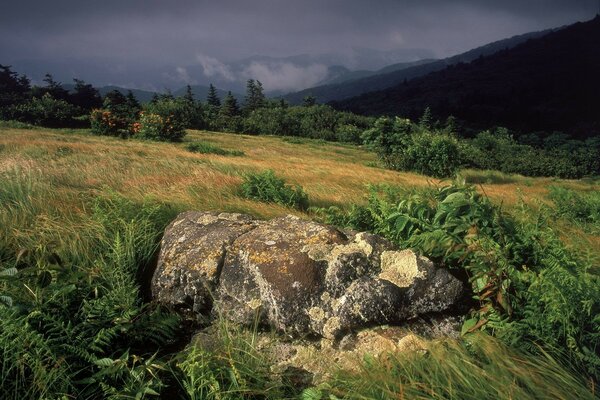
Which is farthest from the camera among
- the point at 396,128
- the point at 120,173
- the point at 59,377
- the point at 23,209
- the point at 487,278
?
the point at 396,128

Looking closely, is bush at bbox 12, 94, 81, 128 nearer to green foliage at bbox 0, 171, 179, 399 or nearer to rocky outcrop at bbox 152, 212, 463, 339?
green foliage at bbox 0, 171, 179, 399

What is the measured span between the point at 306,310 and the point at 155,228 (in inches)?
85.2

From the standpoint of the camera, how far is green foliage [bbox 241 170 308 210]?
19.6 ft

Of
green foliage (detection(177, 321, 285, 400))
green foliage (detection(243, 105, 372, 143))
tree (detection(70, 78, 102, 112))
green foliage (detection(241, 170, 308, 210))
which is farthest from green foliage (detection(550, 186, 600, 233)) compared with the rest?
tree (detection(70, 78, 102, 112))

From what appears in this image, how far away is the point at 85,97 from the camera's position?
228 feet

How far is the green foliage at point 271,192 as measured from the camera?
5.98 metres

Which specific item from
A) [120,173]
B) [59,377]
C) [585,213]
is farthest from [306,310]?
[585,213]

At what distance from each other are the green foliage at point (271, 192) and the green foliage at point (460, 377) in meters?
3.74

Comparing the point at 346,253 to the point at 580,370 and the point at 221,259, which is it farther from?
the point at 580,370

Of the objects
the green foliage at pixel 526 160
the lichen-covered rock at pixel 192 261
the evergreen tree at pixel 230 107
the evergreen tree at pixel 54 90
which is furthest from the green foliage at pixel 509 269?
the evergreen tree at pixel 230 107

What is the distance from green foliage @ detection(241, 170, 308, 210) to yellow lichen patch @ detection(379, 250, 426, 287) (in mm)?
2759

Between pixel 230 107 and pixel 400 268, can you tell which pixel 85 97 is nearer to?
pixel 230 107

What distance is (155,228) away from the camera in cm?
422

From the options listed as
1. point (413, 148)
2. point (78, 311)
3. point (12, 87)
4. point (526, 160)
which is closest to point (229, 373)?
point (78, 311)
